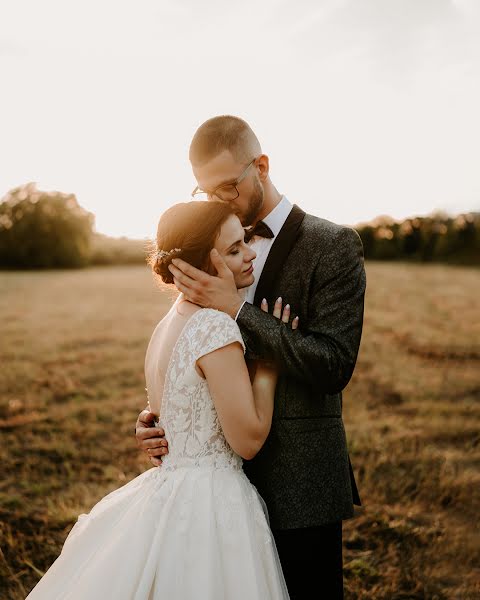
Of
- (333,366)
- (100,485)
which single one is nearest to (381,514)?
(100,485)

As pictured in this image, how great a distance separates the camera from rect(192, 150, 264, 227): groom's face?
2.81 m

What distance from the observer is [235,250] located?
248cm

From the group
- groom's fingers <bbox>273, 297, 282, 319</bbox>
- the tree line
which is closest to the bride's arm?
groom's fingers <bbox>273, 297, 282, 319</bbox>

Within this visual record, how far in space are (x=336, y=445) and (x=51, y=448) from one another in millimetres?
4859

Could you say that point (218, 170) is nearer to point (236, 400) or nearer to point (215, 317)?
point (215, 317)

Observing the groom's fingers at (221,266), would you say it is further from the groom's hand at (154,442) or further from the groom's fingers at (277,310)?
the groom's hand at (154,442)

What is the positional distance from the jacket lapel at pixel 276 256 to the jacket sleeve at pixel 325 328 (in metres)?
0.16

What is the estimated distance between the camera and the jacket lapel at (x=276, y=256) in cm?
256

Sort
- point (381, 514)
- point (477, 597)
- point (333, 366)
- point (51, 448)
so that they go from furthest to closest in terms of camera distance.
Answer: point (51, 448)
point (381, 514)
point (477, 597)
point (333, 366)

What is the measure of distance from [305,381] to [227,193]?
999 mm

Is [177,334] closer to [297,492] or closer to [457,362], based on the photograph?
[297,492]

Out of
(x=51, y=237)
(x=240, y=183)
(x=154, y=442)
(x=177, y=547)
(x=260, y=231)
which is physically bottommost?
(x=177, y=547)

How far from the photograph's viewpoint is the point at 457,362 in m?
11.2

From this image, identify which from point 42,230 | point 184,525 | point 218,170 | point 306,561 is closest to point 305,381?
point 184,525
